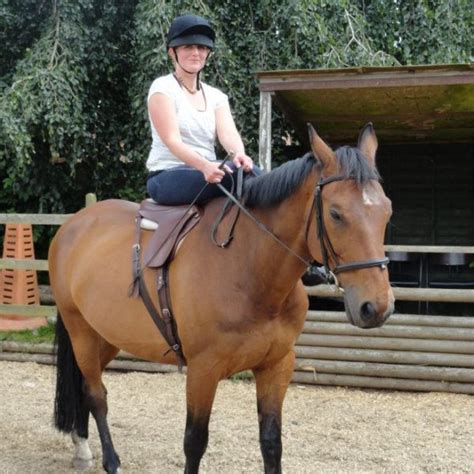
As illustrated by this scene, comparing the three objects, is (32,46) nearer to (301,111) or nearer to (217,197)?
(301,111)

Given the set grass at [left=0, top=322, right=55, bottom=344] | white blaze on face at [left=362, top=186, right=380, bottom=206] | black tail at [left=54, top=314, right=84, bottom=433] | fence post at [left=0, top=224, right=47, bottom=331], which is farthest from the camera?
fence post at [left=0, top=224, right=47, bottom=331]

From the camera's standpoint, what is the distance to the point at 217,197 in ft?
10.2

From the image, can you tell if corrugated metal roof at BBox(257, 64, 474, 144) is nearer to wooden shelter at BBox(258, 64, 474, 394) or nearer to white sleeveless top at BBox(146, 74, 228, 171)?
wooden shelter at BBox(258, 64, 474, 394)

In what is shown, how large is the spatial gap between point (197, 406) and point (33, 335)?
467cm

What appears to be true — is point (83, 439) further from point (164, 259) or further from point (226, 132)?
point (226, 132)

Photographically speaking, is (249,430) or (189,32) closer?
(189,32)

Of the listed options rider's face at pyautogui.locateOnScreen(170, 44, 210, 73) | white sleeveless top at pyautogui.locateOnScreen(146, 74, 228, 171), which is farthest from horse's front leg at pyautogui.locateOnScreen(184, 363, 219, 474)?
rider's face at pyautogui.locateOnScreen(170, 44, 210, 73)

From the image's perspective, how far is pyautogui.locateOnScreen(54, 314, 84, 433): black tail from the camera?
13.3 feet

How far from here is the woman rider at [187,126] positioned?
299cm

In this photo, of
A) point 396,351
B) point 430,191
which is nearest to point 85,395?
point 396,351

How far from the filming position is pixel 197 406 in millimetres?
2912

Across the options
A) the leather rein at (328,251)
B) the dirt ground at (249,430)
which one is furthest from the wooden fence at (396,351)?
the leather rein at (328,251)

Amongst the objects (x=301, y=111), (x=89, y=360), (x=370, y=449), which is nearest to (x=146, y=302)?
(x=89, y=360)

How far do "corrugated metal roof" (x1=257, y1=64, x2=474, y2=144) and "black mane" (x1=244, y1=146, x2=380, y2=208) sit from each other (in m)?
3.12
